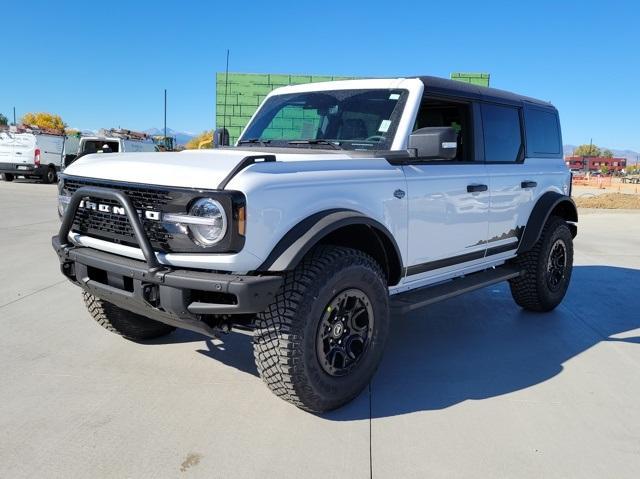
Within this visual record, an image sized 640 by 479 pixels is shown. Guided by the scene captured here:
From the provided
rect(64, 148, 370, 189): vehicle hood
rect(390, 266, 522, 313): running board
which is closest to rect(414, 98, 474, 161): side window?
rect(390, 266, 522, 313): running board

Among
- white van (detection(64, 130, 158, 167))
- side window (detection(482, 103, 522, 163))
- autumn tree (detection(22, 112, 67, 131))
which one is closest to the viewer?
side window (detection(482, 103, 522, 163))

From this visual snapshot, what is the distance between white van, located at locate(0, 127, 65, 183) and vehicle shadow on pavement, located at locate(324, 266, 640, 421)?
19919 mm

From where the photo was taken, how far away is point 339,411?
3.09 metres

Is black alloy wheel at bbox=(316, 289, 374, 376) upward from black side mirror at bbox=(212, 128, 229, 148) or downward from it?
downward

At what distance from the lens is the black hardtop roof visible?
388cm

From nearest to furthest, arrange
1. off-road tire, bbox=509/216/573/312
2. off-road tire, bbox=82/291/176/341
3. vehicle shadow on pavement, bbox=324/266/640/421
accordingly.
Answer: vehicle shadow on pavement, bbox=324/266/640/421 → off-road tire, bbox=82/291/176/341 → off-road tire, bbox=509/216/573/312

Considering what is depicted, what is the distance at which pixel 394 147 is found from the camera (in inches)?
140

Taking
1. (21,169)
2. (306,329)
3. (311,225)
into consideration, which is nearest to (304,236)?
(311,225)

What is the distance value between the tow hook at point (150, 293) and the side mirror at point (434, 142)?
1742 mm

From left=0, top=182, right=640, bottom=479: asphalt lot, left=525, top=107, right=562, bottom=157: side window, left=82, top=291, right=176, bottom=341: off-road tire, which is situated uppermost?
left=525, top=107, right=562, bottom=157: side window

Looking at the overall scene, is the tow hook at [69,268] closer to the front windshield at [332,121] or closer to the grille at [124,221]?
the grille at [124,221]

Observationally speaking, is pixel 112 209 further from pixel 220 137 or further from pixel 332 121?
pixel 220 137

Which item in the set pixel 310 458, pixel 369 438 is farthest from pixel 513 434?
pixel 310 458

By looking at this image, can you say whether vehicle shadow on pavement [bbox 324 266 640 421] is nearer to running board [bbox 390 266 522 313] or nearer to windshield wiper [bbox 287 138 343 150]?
running board [bbox 390 266 522 313]
